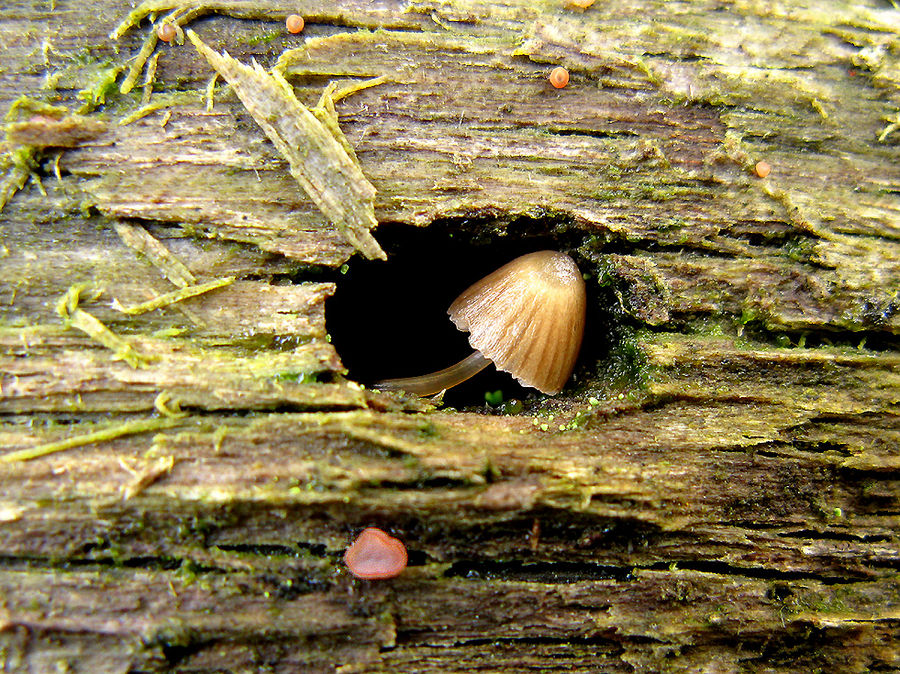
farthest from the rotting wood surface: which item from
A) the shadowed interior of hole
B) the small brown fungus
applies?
the shadowed interior of hole

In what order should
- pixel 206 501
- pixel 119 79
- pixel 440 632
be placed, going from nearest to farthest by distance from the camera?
pixel 206 501 → pixel 440 632 → pixel 119 79

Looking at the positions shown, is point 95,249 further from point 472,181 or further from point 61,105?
point 472,181

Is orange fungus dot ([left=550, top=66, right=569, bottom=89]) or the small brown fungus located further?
orange fungus dot ([left=550, top=66, right=569, bottom=89])

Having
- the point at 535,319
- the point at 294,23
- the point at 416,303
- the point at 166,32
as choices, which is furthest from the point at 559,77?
the point at 166,32

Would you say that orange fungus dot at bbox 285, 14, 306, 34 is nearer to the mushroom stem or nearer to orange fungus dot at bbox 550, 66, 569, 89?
orange fungus dot at bbox 550, 66, 569, 89

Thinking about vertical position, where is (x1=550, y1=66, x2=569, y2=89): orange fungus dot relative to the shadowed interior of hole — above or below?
above

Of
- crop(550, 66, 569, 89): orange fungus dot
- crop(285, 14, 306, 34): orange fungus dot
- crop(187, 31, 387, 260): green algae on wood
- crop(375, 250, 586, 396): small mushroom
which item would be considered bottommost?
crop(375, 250, 586, 396): small mushroom

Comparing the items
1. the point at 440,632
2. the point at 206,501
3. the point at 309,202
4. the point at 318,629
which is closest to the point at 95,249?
the point at 309,202

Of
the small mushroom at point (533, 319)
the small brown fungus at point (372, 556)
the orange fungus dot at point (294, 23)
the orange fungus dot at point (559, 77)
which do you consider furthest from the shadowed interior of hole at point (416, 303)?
the small brown fungus at point (372, 556)
